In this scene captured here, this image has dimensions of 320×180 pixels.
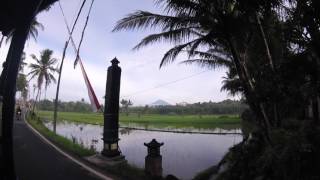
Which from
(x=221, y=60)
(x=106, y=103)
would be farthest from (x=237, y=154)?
(x=221, y=60)

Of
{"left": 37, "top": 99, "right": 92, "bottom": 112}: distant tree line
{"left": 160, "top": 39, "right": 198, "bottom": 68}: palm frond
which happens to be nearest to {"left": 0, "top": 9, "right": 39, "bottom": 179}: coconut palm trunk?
{"left": 160, "top": 39, "right": 198, "bottom": 68}: palm frond

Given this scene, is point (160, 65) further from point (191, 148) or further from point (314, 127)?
point (191, 148)

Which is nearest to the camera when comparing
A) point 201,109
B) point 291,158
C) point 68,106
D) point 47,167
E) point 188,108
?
point 291,158

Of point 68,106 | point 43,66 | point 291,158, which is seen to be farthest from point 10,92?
point 68,106

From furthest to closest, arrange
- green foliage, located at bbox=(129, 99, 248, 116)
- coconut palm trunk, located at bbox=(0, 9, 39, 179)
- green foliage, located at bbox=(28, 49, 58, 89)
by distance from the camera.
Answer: green foliage, located at bbox=(129, 99, 248, 116)
green foliage, located at bbox=(28, 49, 58, 89)
coconut palm trunk, located at bbox=(0, 9, 39, 179)

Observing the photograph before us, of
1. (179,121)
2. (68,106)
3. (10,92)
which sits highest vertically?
(68,106)

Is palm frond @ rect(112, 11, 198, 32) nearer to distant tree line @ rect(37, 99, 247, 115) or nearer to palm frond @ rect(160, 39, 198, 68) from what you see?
palm frond @ rect(160, 39, 198, 68)

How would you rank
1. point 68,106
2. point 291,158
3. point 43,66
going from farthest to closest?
point 68,106 < point 43,66 < point 291,158

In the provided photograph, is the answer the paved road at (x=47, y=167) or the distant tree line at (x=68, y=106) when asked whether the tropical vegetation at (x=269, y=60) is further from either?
the distant tree line at (x=68, y=106)

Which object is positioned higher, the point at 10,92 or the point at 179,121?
the point at 10,92

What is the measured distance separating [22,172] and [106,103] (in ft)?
8.56

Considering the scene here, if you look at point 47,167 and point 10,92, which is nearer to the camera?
point 10,92

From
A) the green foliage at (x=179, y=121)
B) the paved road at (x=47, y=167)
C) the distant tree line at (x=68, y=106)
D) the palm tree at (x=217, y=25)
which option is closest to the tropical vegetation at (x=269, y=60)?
the palm tree at (x=217, y=25)

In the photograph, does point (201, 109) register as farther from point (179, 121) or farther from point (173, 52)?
point (173, 52)
